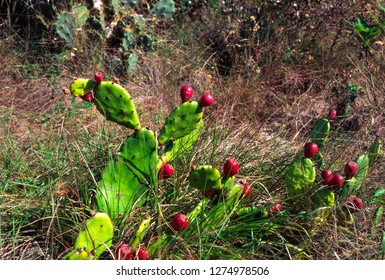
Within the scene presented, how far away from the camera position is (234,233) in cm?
271

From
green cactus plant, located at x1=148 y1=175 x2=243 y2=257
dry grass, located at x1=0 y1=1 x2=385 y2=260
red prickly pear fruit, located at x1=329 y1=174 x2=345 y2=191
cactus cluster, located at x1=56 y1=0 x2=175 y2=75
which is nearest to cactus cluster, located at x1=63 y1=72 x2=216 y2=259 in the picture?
dry grass, located at x1=0 y1=1 x2=385 y2=260

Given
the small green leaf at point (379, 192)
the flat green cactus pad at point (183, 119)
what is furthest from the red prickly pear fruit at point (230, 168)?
the small green leaf at point (379, 192)

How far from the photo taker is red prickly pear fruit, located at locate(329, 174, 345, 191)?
259 cm

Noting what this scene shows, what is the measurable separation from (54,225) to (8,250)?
21 centimetres

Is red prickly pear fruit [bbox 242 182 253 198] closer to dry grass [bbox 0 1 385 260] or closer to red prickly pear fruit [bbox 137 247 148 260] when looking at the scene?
dry grass [bbox 0 1 385 260]

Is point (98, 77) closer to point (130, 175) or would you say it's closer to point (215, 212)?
point (130, 175)

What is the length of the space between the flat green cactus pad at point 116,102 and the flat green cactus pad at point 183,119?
15 cm

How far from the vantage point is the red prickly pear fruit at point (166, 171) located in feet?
8.87

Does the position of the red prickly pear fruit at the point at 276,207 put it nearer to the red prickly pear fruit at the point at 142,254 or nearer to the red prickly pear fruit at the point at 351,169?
the red prickly pear fruit at the point at 351,169

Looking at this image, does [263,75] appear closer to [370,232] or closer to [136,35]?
[136,35]

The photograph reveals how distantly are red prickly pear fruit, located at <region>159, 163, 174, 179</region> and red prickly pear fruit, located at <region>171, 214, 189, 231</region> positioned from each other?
1.05ft

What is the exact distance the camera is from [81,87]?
8.58 feet
